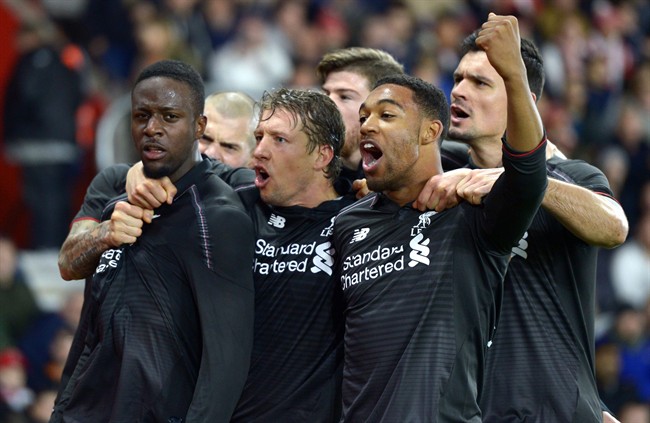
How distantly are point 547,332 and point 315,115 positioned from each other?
55.4 inches

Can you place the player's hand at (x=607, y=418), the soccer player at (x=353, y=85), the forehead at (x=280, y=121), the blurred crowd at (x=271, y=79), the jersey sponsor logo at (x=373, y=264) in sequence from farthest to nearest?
the blurred crowd at (x=271, y=79), the soccer player at (x=353, y=85), the forehead at (x=280, y=121), the player's hand at (x=607, y=418), the jersey sponsor logo at (x=373, y=264)

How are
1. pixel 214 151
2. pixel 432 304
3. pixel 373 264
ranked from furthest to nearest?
pixel 214 151 < pixel 373 264 < pixel 432 304

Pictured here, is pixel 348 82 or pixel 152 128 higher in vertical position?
pixel 348 82

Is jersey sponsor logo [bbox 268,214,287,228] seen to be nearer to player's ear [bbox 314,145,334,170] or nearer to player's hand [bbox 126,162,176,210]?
player's ear [bbox 314,145,334,170]

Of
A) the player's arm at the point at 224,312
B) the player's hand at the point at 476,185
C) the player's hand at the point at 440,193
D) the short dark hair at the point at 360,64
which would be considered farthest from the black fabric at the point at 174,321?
the short dark hair at the point at 360,64

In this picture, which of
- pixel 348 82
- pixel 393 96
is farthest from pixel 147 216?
pixel 348 82

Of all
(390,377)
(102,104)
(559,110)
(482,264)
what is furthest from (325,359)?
(559,110)

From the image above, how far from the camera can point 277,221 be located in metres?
5.02

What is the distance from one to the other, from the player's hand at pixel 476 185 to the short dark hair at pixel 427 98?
332mm

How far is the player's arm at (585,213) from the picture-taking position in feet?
14.6

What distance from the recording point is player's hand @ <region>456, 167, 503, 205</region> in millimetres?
4238

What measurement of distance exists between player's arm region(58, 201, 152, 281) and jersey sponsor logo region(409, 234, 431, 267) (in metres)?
1.11

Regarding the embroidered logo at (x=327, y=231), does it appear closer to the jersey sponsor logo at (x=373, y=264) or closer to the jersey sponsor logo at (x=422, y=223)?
the jersey sponsor logo at (x=373, y=264)

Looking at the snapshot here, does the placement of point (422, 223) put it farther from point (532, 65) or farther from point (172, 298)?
point (532, 65)
